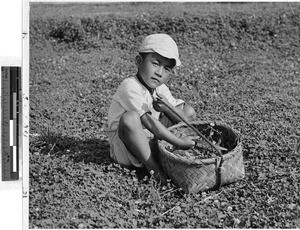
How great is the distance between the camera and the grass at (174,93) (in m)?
3.03

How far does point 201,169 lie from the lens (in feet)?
10.3

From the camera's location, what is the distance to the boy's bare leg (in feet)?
10.7

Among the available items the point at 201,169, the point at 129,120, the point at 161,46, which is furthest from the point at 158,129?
the point at 161,46

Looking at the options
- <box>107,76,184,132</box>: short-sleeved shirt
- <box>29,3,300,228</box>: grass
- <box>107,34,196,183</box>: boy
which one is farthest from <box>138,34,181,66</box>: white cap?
<box>29,3,300,228</box>: grass

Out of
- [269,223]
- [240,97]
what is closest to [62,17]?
[240,97]

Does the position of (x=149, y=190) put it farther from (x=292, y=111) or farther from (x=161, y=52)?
(x=292, y=111)

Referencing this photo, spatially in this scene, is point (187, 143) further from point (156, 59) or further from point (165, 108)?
point (156, 59)

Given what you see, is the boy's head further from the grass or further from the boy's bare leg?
the grass

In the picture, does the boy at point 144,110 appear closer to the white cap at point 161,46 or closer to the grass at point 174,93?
the white cap at point 161,46

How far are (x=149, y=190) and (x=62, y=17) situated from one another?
4.38m

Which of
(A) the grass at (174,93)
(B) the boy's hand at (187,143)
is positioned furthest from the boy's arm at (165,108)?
(A) the grass at (174,93)

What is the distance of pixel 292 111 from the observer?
4.57 meters

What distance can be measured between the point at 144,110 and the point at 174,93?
1797 millimetres

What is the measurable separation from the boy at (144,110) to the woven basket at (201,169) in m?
0.10
